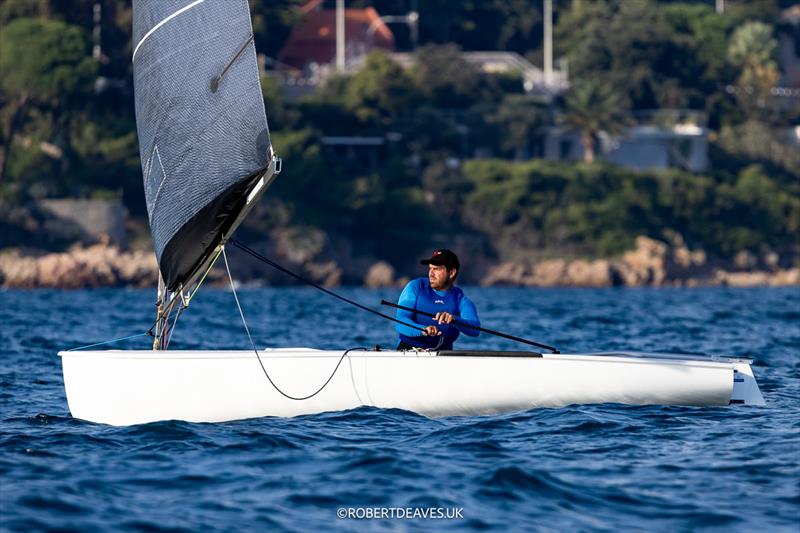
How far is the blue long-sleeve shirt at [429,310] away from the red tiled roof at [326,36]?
251ft

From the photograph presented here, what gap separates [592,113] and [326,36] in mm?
21087

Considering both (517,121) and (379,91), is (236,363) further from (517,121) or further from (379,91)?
(517,121)

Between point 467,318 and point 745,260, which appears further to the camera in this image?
point 745,260

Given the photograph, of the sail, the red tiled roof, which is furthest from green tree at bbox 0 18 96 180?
the sail

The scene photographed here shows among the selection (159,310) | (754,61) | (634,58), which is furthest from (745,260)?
(159,310)

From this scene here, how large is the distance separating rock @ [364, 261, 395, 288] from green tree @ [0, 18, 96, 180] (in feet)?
47.3

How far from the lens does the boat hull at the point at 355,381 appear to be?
12.5 metres

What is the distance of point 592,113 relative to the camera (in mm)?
75750

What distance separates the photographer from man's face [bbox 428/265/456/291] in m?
13.4

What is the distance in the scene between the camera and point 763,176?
79.0m

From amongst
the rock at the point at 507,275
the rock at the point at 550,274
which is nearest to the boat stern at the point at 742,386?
the rock at the point at 507,275

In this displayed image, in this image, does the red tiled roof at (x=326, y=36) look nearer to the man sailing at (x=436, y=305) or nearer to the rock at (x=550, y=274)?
the rock at (x=550, y=274)

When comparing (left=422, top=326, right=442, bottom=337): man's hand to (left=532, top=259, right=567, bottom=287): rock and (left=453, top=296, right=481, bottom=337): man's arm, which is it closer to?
(left=453, top=296, right=481, bottom=337): man's arm

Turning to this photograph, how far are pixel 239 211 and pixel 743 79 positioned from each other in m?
79.2
